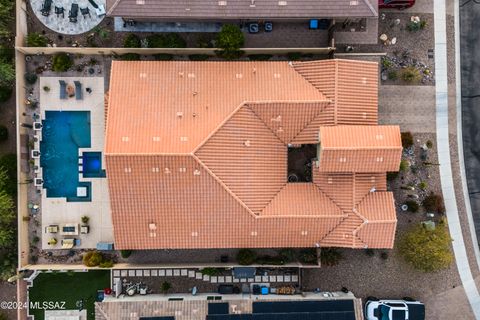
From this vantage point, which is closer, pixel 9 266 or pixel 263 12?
pixel 263 12

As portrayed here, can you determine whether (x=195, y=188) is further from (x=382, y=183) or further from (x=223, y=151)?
(x=382, y=183)

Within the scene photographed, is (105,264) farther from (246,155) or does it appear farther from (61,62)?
(61,62)

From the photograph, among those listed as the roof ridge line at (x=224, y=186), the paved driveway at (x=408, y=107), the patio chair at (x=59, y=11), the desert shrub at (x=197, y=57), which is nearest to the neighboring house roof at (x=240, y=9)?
the desert shrub at (x=197, y=57)

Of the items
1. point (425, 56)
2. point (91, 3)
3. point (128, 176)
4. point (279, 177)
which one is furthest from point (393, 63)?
point (91, 3)

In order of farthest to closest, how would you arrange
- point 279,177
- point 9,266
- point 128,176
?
point 9,266 → point 279,177 → point 128,176

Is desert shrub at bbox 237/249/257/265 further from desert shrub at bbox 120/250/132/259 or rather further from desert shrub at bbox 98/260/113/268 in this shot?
desert shrub at bbox 98/260/113/268

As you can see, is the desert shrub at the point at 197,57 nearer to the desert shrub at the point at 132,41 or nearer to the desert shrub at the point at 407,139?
the desert shrub at the point at 132,41
